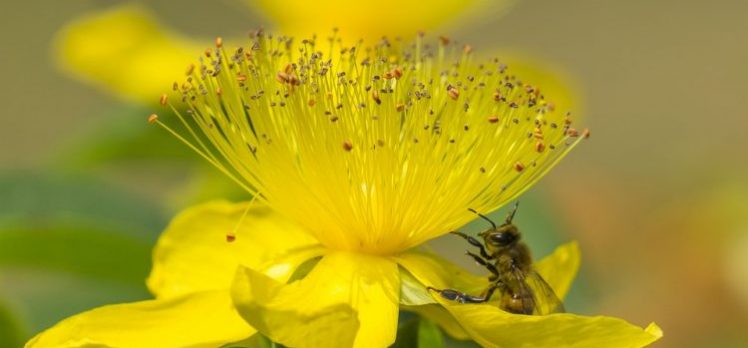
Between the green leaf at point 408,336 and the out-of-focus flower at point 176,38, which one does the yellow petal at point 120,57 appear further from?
the green leaf at point 408,336

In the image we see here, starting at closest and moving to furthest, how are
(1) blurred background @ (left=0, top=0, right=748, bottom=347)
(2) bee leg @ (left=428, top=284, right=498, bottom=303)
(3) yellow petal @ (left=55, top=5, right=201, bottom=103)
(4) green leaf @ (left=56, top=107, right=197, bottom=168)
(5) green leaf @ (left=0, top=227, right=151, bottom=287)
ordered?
(2) bee leg @ (left=428, top=284, right=498, bottom=303)
(5) green leaf @ (left=0, top=227, right=151, bottom=287)
(1) blurred background @ (left=0, top=0, right=748, bottom=347)
(4) green leaf @ (left=56, top=107, right=197, bottom=168)
(3) yellow petal @ (left=55, top=5, right=201, bottom=103)

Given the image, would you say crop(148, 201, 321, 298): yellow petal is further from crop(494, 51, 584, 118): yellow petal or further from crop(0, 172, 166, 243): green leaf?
crop(494, 51, 584, 118): yellow petal

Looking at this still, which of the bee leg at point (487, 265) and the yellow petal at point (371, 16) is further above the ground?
the yellow petal at point (371, 16)

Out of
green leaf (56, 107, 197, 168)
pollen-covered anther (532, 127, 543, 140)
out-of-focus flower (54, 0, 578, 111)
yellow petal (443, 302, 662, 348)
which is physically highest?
out-of-focus flower (54, 0, 578, 111)

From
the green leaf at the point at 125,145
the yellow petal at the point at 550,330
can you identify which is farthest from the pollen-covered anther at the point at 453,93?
the green leaf at the point at 125,145

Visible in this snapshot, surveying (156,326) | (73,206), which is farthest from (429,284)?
(73,206)

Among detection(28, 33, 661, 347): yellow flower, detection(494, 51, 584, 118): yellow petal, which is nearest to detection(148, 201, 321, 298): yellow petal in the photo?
detection(28, 33, 661, 347): yellow flower
